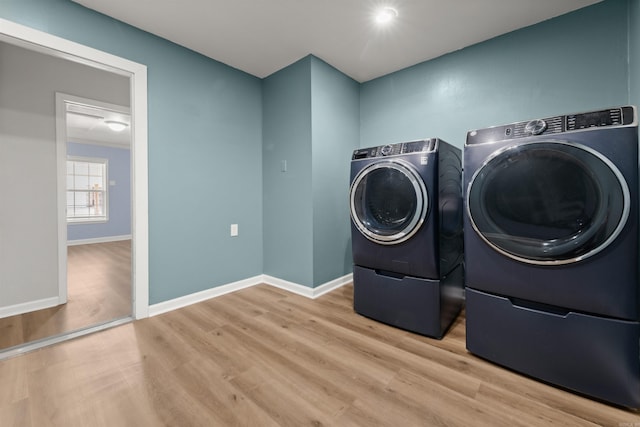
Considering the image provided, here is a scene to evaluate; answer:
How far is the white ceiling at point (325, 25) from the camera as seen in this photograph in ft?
5.73

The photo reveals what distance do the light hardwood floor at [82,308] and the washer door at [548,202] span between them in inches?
104

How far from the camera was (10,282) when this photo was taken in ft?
7.01

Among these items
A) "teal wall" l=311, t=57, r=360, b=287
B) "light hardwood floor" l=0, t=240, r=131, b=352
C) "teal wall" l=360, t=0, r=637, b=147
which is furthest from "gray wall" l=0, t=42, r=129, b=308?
"teal wall" l=360, t=0, r=637, b=147

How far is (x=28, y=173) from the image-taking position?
224 centimetres

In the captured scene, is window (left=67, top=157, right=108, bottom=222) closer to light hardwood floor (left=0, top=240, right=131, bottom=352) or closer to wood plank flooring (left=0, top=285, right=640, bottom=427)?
light hardwood floor (left=0, top=240, right=131, bottom=352)

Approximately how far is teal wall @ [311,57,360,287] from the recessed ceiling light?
0.67 meters

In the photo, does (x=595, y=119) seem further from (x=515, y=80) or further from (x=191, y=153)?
(x=191, y=153)

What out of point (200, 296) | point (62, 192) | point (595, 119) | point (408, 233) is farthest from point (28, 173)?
point (595, 119)

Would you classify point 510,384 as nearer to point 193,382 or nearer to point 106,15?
point 193,382

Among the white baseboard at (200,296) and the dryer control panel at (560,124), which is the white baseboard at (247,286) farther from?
the dryer control panel at (560,124)

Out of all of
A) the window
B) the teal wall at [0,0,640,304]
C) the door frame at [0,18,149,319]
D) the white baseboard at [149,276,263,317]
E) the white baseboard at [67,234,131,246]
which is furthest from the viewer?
the window

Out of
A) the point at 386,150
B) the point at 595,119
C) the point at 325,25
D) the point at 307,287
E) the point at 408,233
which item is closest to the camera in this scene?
the point at 595,119

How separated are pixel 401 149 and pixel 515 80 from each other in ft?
3.78

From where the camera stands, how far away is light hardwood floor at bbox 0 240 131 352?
5.90ft
